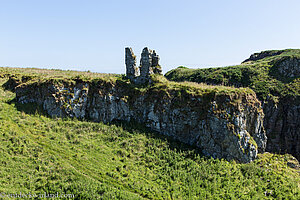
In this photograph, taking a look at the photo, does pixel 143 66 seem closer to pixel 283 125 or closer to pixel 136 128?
pixel 136 128

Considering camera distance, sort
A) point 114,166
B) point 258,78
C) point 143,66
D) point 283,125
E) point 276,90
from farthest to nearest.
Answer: point 258,78 → point 276,90 → point 283,125 → point 143,66 → point 114,166

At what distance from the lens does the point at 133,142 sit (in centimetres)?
2242

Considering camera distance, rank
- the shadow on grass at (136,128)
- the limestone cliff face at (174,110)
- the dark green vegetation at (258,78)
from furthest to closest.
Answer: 1. the dark green vegetation at (258,78)
2. the shadow on grass at (136,128)
3. the limestone cliff face at (174,110)

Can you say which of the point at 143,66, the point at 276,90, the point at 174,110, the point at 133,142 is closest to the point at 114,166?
the point at 133,142

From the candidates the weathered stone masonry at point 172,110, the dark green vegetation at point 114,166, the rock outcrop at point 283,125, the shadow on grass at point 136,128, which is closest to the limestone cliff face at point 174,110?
the weathered stone masonry at point 172,110

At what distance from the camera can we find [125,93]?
87.9 ft

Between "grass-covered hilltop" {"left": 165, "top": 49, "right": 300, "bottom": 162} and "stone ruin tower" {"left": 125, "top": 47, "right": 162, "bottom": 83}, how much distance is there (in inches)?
867

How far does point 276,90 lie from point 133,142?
32755 mm

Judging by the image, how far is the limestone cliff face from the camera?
2203 cm

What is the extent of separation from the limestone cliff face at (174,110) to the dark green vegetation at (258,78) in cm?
1636

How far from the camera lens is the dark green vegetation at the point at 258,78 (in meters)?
37.1

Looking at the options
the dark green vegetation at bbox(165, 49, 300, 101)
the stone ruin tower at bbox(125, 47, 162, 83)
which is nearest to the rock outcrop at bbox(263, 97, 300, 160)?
the dark green vegetation at bbox(165, 49, 300, 101)

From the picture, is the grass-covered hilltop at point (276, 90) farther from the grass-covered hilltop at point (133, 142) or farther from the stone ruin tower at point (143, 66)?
the stone ruin tower at point (143, 66)

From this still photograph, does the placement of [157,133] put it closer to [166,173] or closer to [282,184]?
[166,173]
